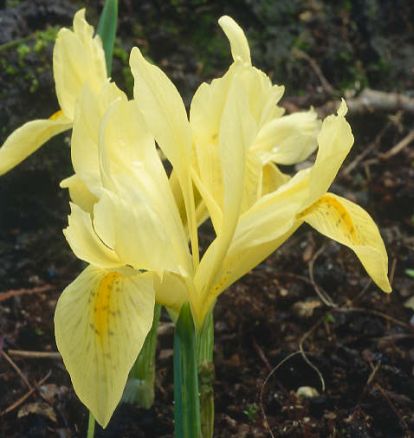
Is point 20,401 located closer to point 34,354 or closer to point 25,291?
point 34,354

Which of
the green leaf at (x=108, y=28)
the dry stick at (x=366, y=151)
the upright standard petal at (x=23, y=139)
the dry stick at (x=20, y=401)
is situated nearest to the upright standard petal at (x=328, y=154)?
the upright standard petal at (x=23, y=139)

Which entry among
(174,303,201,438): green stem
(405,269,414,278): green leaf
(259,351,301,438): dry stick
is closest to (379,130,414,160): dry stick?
(405,269,414,278): green leaf

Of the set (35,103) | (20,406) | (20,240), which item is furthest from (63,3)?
(20,406)

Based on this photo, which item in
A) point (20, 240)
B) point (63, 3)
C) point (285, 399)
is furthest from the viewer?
point (63, 3)

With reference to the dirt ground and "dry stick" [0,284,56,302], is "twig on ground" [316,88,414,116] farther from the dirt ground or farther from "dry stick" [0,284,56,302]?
"dry stick" [0,284,56,302]

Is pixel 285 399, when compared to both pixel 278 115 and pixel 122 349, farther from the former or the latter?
pixel 122 349

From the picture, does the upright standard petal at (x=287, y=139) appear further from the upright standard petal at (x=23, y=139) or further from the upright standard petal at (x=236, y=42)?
the upright standard petal at (x=23, y=139)
